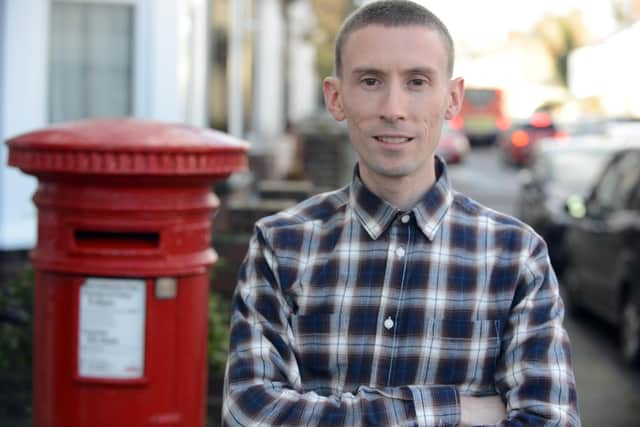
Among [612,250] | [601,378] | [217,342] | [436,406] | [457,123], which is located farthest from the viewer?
[457,123]

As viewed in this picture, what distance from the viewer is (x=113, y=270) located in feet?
12.6

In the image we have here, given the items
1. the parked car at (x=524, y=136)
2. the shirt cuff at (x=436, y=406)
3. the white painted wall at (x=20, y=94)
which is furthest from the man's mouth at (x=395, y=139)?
the parked car at (x=524, y=136)

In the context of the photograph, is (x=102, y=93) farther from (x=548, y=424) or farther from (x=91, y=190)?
(x=548, y=424)

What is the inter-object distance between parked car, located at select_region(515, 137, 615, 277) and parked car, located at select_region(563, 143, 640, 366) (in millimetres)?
1346

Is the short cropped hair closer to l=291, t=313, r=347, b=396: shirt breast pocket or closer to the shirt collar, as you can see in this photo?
the shirt collar

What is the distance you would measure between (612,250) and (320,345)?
22.6ft

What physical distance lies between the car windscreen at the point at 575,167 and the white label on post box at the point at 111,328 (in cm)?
949

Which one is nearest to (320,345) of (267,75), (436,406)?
(436,406)

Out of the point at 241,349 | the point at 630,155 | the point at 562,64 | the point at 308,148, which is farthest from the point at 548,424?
the point at 562,64

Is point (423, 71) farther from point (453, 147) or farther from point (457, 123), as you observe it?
point (457, 123)

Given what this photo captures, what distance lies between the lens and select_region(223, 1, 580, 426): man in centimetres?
225

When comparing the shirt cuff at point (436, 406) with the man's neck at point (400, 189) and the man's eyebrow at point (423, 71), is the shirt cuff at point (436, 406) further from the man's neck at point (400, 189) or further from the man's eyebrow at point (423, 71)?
the man's eyebrow at point (423, 71)

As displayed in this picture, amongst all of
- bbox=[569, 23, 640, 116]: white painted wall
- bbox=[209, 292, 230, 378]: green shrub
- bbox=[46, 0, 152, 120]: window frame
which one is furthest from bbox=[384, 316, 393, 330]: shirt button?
bbox=[569, 23, 640, 116]: white painted wall

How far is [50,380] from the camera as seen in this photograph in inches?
155
